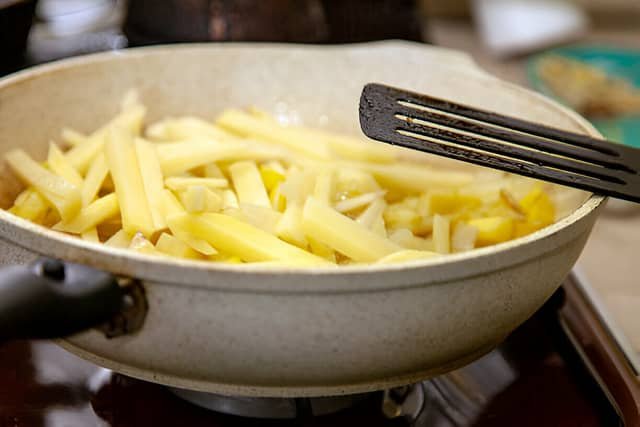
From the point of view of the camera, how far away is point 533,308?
0.69 metres

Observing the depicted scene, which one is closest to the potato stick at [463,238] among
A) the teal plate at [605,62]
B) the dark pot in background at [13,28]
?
the dark pot in background at [13,28]

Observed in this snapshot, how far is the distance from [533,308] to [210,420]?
0.31 metres

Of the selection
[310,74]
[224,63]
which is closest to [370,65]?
[310,74]

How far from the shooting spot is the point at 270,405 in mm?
738

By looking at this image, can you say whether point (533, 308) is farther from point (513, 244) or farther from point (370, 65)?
point (370, 65)

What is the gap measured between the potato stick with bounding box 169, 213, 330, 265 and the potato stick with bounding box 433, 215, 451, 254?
0.42 feet

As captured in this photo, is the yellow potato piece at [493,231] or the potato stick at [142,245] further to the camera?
the yellow potato piece at [493,231]

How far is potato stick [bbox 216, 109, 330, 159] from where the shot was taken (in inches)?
36.5

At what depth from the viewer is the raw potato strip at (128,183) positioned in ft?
2.37

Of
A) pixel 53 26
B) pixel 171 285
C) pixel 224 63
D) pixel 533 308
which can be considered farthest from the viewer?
pixel 53 26

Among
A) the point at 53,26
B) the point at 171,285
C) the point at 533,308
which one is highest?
the point at 171,285

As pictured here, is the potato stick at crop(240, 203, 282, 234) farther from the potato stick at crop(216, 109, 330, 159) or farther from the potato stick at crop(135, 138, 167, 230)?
the potato stick at crop(216, 109, 330, 159)

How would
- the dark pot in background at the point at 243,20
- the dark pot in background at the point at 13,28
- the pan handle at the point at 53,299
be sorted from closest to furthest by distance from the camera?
the pan handle at the point at 53,299
the dark pot in background at the point at 13,28
the dark pot in background at the point at 243,20

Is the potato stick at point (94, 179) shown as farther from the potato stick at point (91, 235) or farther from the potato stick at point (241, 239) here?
the potato stick at point (241, 239)
